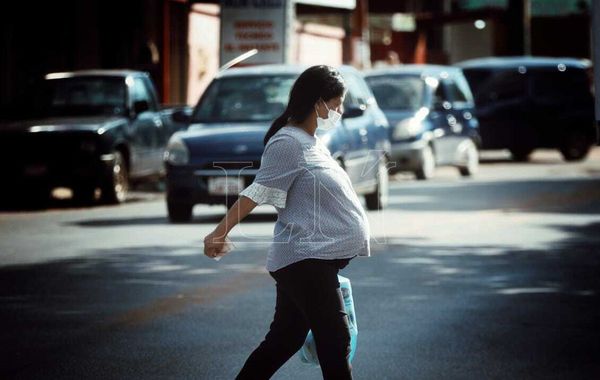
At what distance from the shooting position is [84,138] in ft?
65.2

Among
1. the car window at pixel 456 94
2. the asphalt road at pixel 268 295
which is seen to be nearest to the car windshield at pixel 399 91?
the car window at pixel 456 94

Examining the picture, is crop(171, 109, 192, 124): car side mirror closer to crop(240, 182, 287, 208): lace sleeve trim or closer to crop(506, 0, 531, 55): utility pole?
crop(240, 182, 287, 208): lace sleeve trim

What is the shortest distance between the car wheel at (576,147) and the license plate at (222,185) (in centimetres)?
1526

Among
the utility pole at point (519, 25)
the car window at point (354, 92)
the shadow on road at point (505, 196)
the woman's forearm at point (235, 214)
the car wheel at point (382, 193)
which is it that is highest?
the utility pole at point (519, 25)

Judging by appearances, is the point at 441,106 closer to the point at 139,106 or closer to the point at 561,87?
the point at 561,87

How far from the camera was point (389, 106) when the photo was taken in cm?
2572

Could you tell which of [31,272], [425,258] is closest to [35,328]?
[31,272]

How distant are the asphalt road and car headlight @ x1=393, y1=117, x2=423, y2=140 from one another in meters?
5.70

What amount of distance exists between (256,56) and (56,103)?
250 inches

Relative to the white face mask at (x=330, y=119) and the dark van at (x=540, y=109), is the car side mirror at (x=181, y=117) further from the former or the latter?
the dark van at (x=540, y=109)

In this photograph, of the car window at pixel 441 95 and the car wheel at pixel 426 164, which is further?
the car window at pixel 441 95

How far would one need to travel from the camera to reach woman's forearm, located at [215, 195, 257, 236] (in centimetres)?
599

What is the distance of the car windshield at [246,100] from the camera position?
17.7 m

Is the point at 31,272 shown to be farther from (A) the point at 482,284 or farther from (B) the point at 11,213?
(B) the point at 11,213
